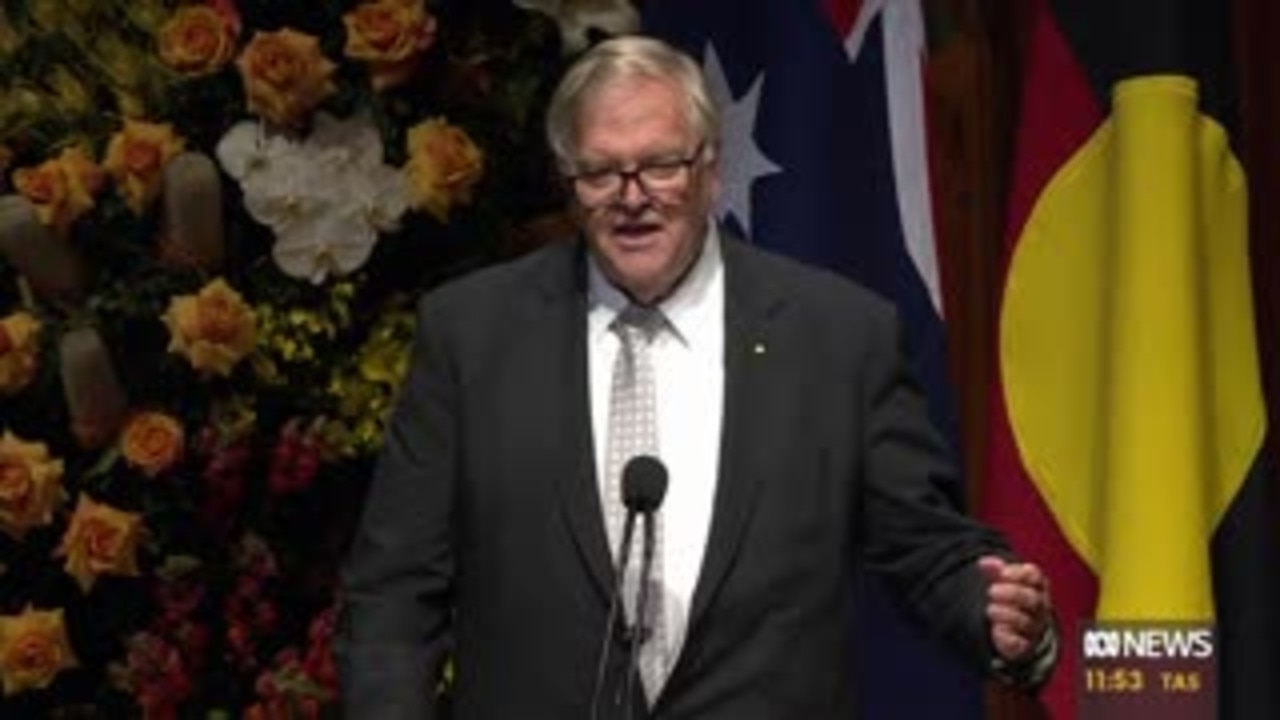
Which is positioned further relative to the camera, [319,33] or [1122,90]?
[1122,90]

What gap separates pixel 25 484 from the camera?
3.09m

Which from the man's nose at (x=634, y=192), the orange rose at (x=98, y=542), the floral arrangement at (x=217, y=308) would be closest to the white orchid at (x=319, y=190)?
the floral arrangement at (x=217, y=308)

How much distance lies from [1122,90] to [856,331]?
1.33 metres

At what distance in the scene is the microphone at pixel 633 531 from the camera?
200 cm

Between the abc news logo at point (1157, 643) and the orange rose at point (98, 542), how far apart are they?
1.22 meters

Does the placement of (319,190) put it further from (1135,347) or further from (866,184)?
Result: (1135,347)

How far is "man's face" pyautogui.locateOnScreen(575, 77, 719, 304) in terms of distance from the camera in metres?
2.15

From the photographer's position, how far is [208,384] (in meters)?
3.16

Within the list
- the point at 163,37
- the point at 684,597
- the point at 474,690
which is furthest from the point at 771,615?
the point at 163,37

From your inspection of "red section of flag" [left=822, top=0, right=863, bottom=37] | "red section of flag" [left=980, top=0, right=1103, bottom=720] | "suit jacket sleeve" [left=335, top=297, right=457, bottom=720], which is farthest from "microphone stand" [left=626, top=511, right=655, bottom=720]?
"red section of flag" [left=822, top=0, right=863, bottom=37]

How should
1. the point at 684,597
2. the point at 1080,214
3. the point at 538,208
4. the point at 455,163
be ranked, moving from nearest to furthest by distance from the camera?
the point at 684,597 < the point at 455,163 < the point at 538,208 < the point at 1080,214

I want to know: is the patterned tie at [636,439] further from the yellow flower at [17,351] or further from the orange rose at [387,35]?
the yellow flower at [17,351]

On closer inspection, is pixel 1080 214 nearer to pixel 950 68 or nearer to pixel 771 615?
pixel 950 68

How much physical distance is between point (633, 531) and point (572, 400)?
6.3 inches
